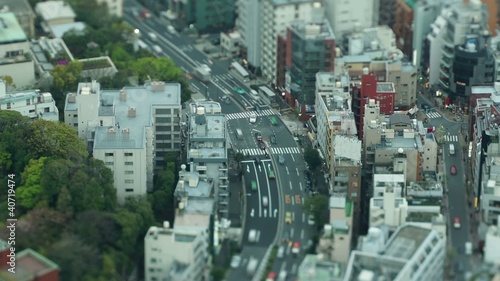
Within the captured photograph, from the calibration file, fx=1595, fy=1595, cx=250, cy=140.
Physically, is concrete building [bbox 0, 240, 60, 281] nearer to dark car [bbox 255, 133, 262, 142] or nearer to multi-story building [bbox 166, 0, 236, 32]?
dark car [bbox 255, 133, 262, 142]

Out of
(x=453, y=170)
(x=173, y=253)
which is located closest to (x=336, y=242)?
(x=173, y=253)

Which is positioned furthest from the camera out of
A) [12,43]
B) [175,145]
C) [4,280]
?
[12,43]

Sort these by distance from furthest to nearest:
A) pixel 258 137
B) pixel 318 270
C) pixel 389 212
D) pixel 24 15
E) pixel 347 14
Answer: pixel 24 15 < pixel 347 14 < pixel 258 137 < pixel 389 212 < pixel 318 270

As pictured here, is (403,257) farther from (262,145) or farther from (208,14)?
(208,14)

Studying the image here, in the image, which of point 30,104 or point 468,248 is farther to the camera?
point 30,104

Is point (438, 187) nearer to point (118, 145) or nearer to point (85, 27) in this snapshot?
point (118, 145)

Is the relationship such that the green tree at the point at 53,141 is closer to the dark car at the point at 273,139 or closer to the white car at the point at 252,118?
the dark car at the point at 273,139

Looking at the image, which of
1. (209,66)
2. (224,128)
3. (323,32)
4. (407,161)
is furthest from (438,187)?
(209,66)
